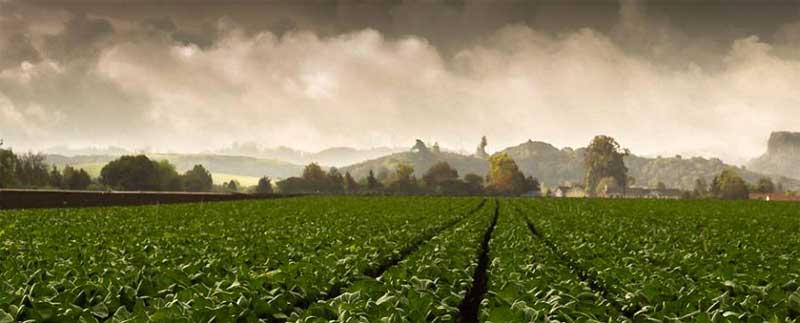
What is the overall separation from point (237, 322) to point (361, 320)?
1.78m

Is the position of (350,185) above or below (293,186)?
above

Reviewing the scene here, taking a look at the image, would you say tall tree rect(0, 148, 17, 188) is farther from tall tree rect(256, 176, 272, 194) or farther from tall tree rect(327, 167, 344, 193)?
tall tree rect(327, 167, 344, 193)

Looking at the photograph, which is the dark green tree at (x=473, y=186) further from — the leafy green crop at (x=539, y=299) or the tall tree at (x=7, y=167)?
the leafy green crop at (x=539, y=299)

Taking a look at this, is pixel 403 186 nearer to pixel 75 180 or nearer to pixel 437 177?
pixel 437 177

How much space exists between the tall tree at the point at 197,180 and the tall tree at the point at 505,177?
78.2 metres

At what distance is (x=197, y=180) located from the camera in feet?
593

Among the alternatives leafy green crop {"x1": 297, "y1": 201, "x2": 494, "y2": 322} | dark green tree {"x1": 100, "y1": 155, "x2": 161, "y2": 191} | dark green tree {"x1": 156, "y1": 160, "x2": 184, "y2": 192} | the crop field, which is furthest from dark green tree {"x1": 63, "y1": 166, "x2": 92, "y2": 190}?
leafy green crop {"x1": 297, "y1": 201, "x2": 494, "y2": 322}

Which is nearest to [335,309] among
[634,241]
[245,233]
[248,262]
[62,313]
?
[62,313]

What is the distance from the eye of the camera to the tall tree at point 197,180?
175 metres

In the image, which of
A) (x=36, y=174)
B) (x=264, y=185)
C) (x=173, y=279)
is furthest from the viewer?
(x=264, y=185)

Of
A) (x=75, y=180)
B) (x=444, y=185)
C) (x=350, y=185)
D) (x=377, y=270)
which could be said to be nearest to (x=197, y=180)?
(x=350, y=185)

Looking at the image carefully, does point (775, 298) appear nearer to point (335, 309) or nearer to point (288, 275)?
point (335, 309)

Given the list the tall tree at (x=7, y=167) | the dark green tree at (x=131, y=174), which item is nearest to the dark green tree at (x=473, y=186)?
the dark green tree at (x=131, y=174)

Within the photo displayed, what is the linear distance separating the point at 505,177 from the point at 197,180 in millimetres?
84045
